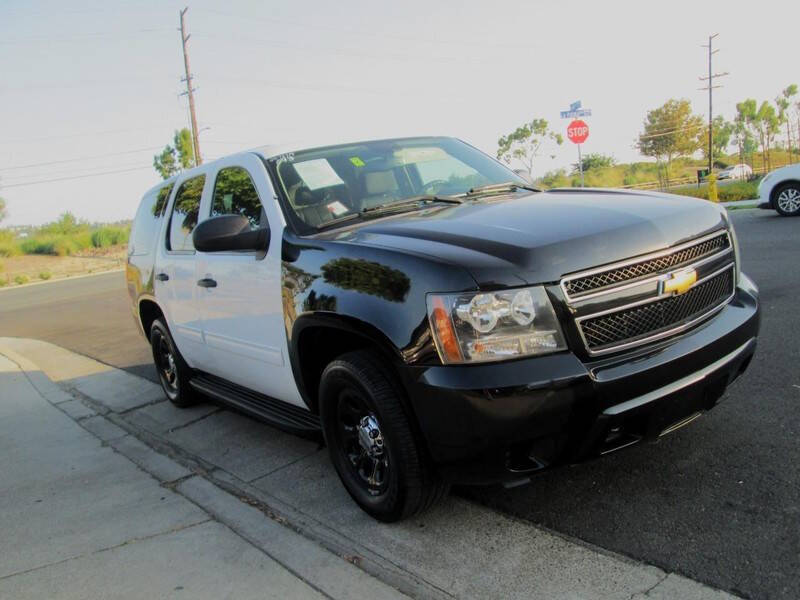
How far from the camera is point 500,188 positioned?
4.22 meters

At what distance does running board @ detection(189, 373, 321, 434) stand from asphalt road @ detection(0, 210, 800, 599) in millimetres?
928

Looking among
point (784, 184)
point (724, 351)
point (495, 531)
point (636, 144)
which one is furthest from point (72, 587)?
point (636, 144)

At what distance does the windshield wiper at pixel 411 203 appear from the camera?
3824 mm

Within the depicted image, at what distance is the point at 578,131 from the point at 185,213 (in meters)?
16.0

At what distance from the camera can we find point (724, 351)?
3.10 metres

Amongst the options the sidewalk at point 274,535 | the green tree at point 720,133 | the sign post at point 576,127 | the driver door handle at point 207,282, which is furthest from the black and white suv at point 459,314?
the green tree at point 720,133

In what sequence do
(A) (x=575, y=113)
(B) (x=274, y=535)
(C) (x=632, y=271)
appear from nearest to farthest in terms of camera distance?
(C) (x=632, y=271) → (B) (x=274, y=535) → (A) (x=575, y=113)

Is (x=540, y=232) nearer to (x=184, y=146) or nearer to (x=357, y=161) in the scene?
(x=357, y=161)

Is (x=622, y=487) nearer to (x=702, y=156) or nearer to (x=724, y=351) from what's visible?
(x=724, y=351)

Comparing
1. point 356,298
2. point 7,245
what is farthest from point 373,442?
point 7,245

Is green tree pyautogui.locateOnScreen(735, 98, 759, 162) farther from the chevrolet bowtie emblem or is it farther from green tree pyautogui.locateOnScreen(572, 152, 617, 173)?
the chevrolet bowtie emblem

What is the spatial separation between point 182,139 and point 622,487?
4787 cm

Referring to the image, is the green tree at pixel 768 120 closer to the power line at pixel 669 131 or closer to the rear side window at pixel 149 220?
the power line at pixel 669 131

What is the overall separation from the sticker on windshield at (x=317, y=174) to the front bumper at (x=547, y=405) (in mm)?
1552
